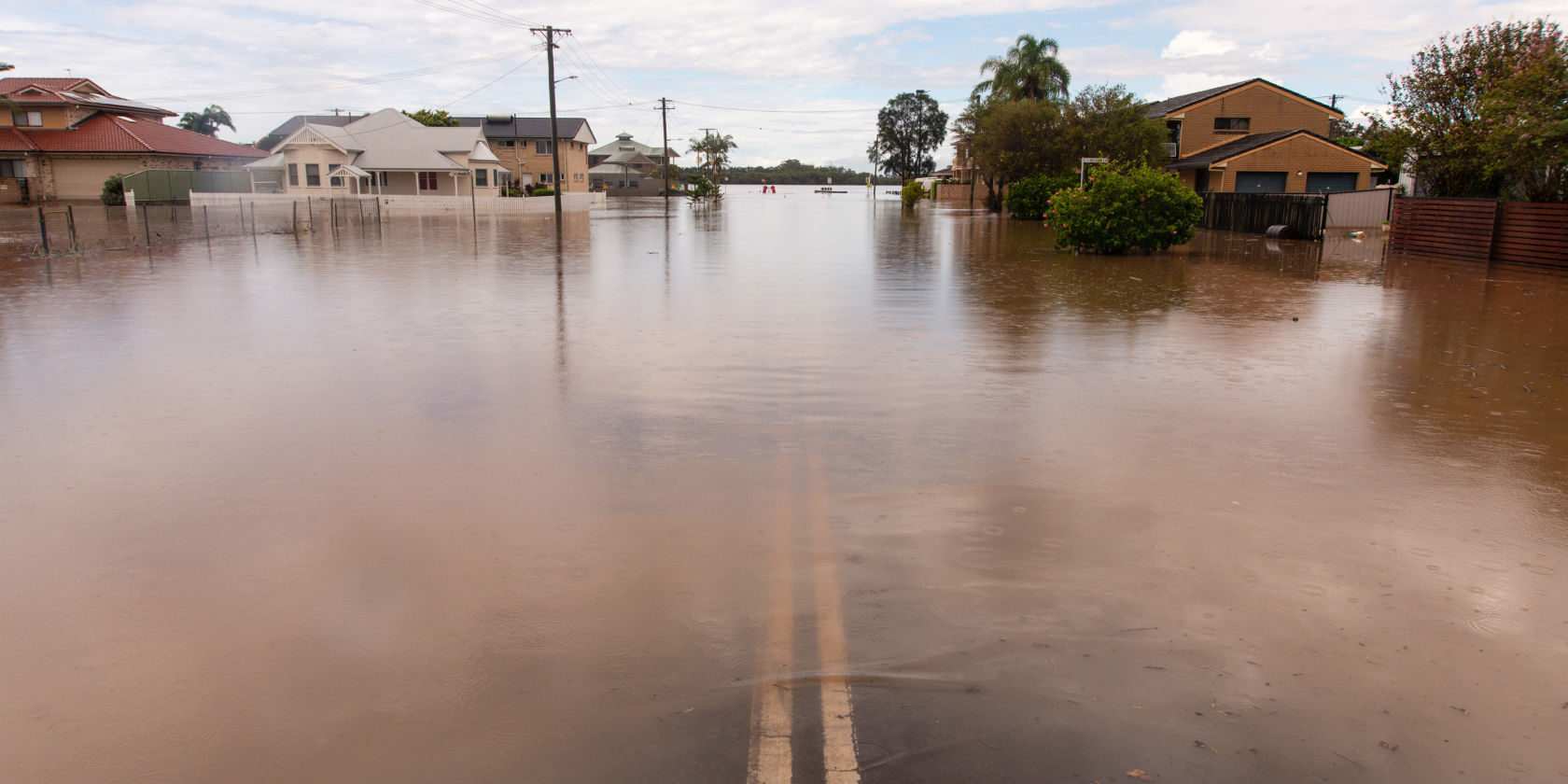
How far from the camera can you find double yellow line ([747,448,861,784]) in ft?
11.0

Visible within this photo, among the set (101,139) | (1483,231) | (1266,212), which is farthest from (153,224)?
(1483,231)

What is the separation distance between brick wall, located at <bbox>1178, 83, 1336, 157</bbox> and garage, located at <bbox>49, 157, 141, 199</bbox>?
196ft

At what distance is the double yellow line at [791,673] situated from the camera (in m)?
3.37

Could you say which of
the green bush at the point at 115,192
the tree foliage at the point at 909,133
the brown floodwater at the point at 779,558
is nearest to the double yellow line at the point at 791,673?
the brown floodwater at the point at 779,558

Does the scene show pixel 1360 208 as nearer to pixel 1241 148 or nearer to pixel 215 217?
pixel 1241 148

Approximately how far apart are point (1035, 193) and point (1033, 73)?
76.7 ft

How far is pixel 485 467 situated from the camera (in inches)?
256

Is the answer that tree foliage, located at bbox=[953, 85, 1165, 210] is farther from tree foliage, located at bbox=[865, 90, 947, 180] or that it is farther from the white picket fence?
tree foliage, located at bbox=[865, 90, 947, 180]

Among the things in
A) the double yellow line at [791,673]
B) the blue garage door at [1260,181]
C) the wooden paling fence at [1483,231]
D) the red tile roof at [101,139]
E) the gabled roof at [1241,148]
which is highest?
the red tile roof at [101,139]

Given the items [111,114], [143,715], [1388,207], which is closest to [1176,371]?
[143,715]

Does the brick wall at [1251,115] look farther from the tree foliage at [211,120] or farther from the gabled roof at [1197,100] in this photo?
the tree foliage at [211,120]


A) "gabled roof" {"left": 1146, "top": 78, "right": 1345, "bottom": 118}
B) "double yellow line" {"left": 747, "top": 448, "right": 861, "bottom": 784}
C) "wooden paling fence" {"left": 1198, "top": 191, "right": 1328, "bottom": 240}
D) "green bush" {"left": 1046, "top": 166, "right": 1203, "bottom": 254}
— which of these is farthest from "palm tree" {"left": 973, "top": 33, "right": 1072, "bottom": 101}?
"double yellow line" {"left": 747, "top": 448, "right": 861, "bottom": 784}

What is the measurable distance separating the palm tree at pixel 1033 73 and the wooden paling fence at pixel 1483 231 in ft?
139

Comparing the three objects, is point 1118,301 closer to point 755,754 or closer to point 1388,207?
point 755,754
